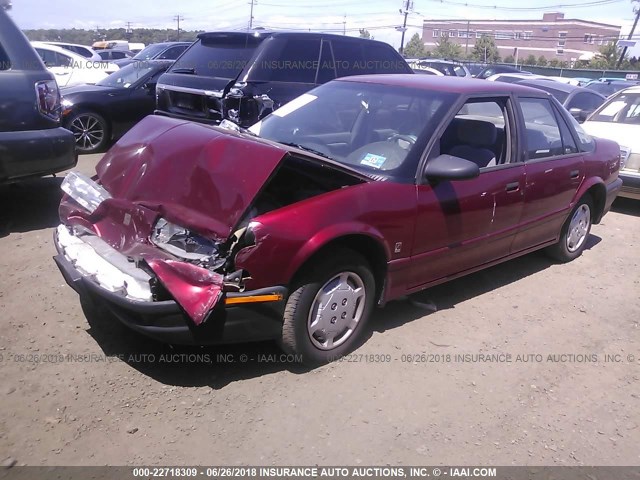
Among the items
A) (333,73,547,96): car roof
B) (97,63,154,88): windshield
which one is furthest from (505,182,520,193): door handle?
(97,63,154,88): windshield

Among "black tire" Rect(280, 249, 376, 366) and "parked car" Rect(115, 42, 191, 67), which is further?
"parked car" Rect(115, 42, 191, 67)

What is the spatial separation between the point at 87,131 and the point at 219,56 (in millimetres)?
2768

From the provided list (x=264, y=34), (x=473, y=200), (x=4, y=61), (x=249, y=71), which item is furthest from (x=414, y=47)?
(x=473, y=200)

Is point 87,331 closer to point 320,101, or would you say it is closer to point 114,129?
point 320,101

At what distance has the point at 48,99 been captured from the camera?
5.35 meters

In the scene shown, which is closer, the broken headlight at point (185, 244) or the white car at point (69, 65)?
the broken headlight at point (185, 244)

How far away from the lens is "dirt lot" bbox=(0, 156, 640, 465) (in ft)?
9.10

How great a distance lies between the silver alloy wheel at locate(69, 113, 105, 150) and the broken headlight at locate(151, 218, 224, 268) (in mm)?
6375

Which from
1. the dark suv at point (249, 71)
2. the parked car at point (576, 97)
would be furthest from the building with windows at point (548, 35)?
the dark suv at point (249, 71)

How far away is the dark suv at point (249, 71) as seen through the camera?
275 inches

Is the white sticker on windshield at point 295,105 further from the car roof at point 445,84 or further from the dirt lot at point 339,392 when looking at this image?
the dirt lot at point 339,392

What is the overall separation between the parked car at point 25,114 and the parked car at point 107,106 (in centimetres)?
356

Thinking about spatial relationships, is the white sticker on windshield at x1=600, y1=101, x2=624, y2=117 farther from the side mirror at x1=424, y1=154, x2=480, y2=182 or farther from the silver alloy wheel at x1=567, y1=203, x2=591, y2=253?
the side mirror at x1=424, y1=154, x2=480, y2=182

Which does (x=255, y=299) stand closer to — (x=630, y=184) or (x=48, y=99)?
(x=48, y=99)
